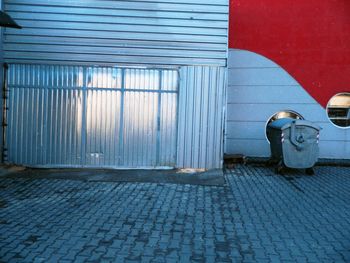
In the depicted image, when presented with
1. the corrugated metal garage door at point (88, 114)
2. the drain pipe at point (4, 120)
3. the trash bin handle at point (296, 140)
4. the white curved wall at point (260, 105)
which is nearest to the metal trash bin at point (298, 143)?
the trash bin handle at point (296, 140)

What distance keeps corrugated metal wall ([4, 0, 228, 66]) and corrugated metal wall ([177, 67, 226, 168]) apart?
29 cm

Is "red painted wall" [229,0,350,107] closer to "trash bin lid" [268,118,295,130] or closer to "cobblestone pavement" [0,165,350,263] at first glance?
"trash bin lid" [268,118,295,130]

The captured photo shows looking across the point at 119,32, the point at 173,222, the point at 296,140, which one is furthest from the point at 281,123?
the point at 173,222

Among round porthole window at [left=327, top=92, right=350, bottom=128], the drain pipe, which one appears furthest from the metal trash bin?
the drain pipe

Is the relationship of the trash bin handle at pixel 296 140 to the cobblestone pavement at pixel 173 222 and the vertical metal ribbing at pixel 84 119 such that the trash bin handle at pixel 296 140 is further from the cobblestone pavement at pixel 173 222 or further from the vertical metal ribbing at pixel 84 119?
the vertical metal ribbing at pixel 84 119

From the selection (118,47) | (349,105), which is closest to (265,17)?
(349,105)

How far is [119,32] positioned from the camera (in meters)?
10.7

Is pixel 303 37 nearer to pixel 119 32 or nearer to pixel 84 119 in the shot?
pixel 119 32

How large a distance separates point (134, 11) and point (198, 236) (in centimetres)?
666

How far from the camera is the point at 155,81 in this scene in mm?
10773

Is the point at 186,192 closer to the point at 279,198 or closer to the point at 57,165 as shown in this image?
the point at 279,198

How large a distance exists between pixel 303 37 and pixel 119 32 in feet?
17.2

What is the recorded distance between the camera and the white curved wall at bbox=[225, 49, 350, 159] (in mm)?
12422

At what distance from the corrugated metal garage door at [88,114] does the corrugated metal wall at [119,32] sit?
1.12ft
